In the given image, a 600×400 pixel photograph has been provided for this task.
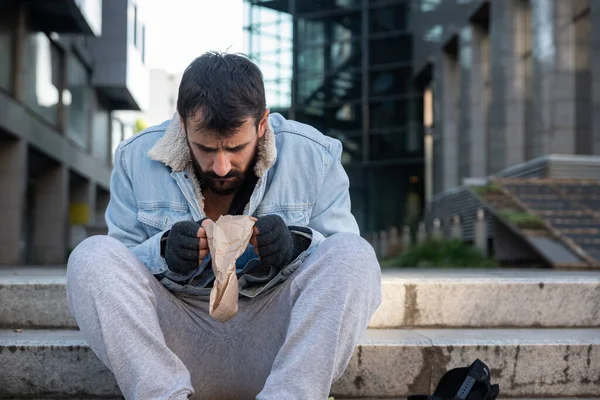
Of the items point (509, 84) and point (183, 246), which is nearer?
point (183, 246)

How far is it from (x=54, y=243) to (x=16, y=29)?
6.66 m

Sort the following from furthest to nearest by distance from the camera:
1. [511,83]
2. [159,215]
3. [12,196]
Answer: [511,83] → [12,196] → [159,215]

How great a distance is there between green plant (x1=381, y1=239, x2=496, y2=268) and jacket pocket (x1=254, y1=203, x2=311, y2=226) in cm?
884

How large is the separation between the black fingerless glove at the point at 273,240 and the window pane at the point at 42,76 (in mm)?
15805

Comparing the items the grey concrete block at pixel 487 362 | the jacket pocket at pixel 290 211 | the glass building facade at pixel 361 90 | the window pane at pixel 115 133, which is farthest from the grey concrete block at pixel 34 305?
the glass building facade at pixel 361 90

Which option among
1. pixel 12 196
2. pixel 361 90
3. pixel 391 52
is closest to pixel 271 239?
pixel 12 196

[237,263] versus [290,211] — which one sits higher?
[290,211]

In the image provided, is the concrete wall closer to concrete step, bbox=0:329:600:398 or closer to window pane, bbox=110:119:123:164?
concrete step, bbox=0:329:600:398

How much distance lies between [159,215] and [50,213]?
1876cm

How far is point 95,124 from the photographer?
2603 centimetres

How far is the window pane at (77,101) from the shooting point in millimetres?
21562

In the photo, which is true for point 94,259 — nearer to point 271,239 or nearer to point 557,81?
point 271,239

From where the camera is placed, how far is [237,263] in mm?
2875

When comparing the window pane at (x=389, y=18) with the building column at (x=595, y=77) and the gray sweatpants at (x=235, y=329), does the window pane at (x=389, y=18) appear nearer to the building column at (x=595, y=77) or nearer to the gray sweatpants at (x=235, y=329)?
the building column at (x=595, y=77)
